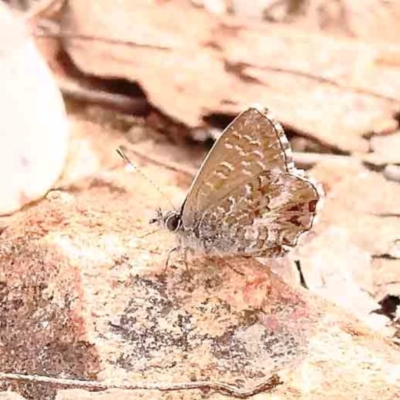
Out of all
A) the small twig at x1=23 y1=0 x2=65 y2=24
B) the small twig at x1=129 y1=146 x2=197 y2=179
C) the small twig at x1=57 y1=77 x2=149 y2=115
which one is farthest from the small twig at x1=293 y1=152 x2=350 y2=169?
the small twig at x1=23 y1=0 x2=65 y2=24

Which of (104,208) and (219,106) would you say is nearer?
(104,208)

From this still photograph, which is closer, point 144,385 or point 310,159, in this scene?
point 144,385

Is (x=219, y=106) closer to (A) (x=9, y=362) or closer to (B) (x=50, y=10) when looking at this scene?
(B) (x=50, y=10)

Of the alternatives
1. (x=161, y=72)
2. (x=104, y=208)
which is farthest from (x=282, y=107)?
(x=104, y=208)

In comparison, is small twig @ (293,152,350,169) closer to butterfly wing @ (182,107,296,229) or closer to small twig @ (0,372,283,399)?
butterfly wing @ (182,107,296,229)

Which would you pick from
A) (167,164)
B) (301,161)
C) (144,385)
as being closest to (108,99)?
(167,164)

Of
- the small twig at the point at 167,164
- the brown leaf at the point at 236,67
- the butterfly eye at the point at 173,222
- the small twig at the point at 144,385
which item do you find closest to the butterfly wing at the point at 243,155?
the butterfly eye at the point at 173,222

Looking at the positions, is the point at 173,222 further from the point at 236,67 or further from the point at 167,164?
the point at 236,67
